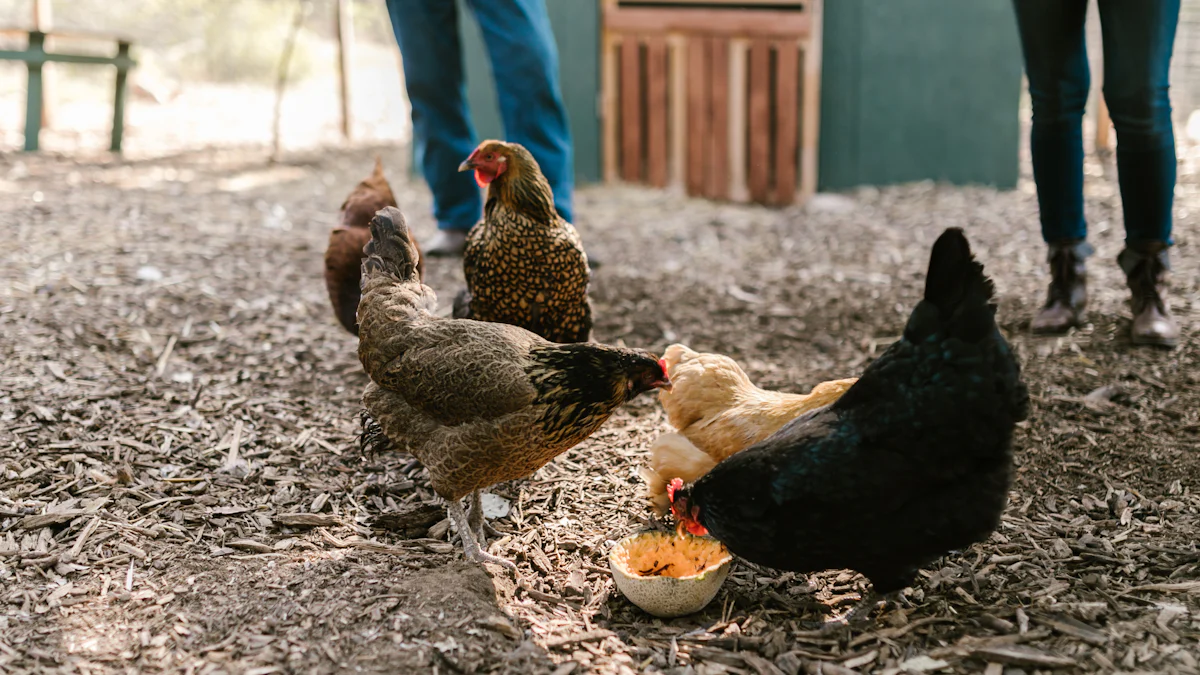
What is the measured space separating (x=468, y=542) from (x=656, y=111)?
485 centimetres

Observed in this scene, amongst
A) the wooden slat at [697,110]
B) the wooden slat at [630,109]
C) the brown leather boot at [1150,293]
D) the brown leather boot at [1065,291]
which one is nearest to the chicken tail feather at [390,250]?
the brown leather boot at [1065,291]

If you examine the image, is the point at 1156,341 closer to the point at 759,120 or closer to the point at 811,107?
the point at 811,107

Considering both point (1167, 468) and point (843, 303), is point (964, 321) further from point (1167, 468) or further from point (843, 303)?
point (843, 303)

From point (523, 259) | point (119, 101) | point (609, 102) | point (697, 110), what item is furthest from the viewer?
point (119, 101)

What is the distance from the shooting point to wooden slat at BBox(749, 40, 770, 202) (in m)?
6.33

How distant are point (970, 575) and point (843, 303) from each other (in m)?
2.16

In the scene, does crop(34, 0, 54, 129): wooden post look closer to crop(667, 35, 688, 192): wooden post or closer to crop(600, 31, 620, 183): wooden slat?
crop(600, 31, 620, 183): wooden slat

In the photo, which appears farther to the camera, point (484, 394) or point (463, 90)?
point (463, 90)

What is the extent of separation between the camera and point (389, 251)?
2756 mm

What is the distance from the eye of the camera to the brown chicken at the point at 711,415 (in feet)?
8.34

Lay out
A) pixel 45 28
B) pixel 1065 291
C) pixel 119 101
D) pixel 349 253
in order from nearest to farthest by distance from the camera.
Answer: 1. pixel 349 253
2. pixel 1065 291
3. pixel 45 28
4. pixel 119 101

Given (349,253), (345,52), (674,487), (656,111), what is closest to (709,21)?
(656,111)

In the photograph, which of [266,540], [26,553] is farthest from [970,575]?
[26,553]

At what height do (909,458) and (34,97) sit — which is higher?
(34,97)
